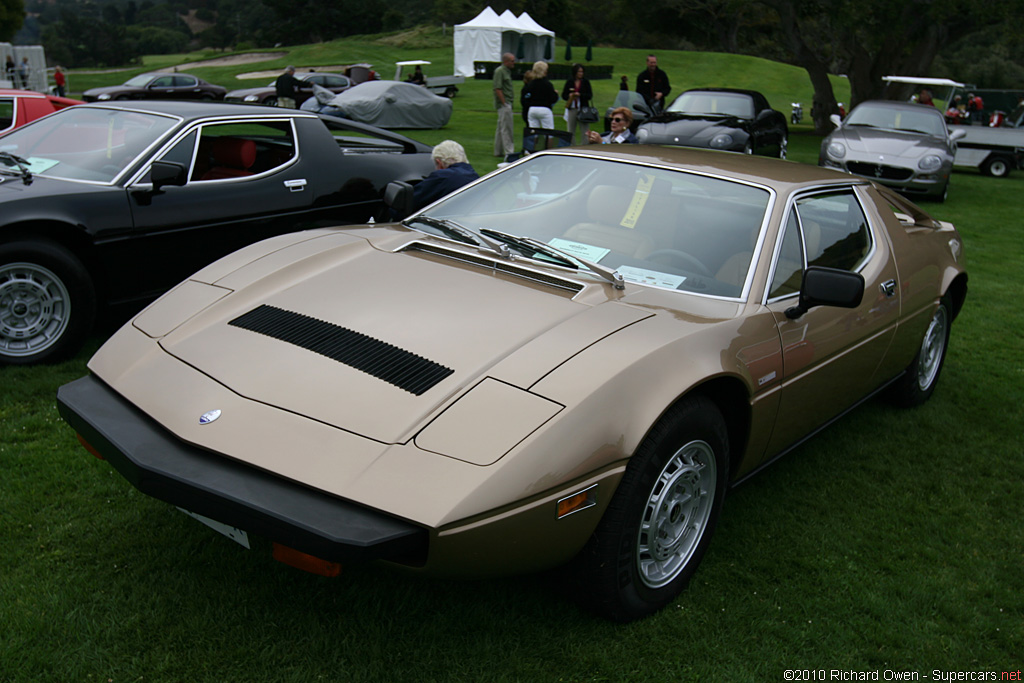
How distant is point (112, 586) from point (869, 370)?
3.18m

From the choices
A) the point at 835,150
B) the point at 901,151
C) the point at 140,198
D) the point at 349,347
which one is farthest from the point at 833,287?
the point at 901,151

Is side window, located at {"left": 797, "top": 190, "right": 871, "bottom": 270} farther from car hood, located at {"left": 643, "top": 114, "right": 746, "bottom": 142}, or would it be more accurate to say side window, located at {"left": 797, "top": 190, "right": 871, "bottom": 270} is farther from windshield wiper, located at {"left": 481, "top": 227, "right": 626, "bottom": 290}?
car hood, located at {"left": 643, "top": 114, "right": 746, "bottom": 142}

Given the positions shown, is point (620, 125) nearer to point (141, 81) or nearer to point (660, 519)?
point (660, 519)

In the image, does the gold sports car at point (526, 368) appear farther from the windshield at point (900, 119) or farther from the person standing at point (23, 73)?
the person standing at point (23, 73)

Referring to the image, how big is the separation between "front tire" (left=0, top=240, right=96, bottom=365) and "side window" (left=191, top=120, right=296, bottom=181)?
1365 millimetres

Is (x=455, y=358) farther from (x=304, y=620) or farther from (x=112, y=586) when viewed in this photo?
(x=112, y=586)

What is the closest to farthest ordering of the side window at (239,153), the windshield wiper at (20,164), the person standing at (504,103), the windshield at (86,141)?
the windshield wiper at (20,164)
the windshield at (86,141)
the side window at (239,153)
the person standing at (504,103)

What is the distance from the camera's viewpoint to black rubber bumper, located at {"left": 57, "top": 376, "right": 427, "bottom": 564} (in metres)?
1.92

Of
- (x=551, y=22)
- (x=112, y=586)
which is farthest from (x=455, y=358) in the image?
(x=551, y=22)

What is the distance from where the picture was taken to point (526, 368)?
91.4 inches

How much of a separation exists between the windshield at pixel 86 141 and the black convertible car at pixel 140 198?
0.01m

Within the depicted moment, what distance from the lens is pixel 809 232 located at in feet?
11.0

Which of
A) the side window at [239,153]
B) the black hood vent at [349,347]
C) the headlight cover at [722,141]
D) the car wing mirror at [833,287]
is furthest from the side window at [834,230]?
the headlight cover at [722,141]

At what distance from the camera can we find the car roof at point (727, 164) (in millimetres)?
3393
